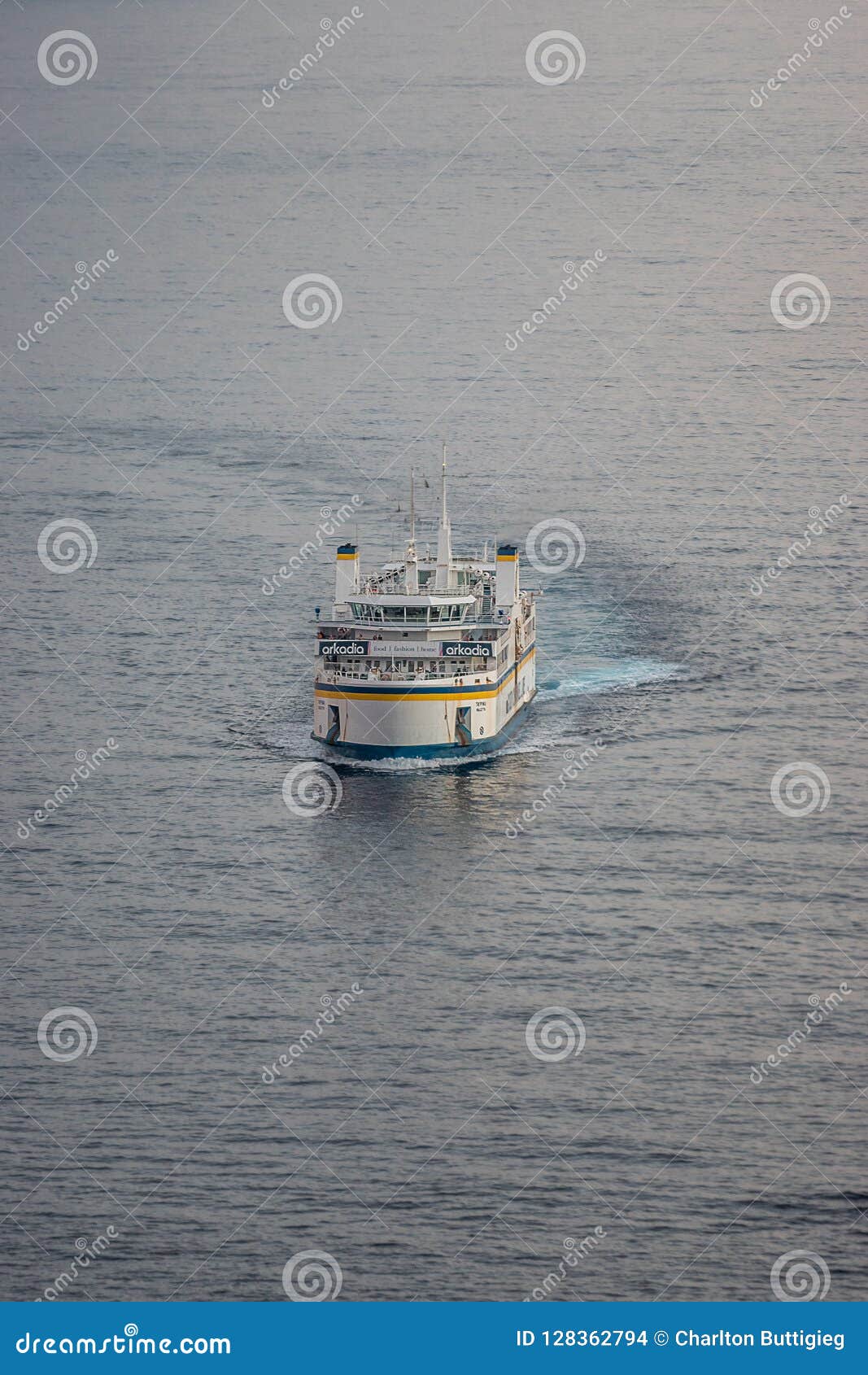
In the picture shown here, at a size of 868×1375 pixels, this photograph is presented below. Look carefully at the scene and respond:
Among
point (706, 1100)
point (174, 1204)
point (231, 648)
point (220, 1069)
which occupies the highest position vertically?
point (231, 648)

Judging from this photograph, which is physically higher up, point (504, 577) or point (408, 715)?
point (504, 577)

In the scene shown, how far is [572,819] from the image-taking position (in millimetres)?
107500

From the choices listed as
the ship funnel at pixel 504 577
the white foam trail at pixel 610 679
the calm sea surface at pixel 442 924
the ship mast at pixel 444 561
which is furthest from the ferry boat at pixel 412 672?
the white foam trail at pixel 610 679

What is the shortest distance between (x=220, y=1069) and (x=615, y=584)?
243ft

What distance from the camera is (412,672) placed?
11831 centimetres

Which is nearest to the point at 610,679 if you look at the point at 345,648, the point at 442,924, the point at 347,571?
the point at 347,571

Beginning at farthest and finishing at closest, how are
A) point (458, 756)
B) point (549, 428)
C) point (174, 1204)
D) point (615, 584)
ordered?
point (549, 428) < point (615, 584) < point (458, 756) < point (174, 1204)

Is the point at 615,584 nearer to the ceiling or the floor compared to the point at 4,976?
nearer to the ceiling

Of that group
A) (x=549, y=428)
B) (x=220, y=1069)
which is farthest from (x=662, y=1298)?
(x=549, y=428)

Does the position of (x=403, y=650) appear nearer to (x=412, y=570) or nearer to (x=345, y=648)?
(x=345, y=648)

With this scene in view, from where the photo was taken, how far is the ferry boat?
116 m

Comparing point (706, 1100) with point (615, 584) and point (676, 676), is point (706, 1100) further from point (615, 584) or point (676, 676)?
point (615, 584)

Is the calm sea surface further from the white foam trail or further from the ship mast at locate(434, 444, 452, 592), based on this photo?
the ship mast at locate(434, 444, 452, 592)

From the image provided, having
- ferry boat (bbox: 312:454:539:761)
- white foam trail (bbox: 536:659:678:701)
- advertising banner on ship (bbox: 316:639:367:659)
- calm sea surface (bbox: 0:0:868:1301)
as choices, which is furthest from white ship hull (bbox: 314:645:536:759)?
white foam trail (bbox: 536:659:678:701)
